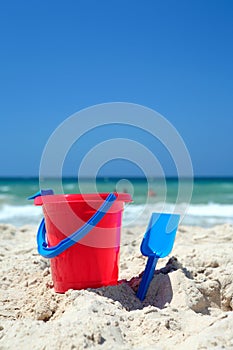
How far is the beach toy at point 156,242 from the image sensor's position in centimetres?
239

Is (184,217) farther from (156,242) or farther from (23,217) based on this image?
(156,242)

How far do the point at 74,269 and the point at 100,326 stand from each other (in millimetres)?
649

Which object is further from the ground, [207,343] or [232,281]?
[207,343]

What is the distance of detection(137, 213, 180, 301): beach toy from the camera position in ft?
7.84

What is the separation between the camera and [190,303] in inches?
86.5

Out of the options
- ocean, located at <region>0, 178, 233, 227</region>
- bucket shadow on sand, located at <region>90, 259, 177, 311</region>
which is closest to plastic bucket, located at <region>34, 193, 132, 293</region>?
bucket shadow on sand, located at <region>90, 259, 177, 311</region>

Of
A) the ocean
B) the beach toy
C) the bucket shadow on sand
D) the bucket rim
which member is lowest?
the ocean

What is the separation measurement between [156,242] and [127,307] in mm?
414

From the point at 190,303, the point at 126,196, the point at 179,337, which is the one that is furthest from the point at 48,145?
the point at 179,337

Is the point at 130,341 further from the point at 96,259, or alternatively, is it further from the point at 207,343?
the point at 96,259

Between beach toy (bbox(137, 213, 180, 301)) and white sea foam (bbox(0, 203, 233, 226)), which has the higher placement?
beach toy (bbox(137, 213, 180, 301))

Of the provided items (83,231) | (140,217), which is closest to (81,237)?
(83,231)

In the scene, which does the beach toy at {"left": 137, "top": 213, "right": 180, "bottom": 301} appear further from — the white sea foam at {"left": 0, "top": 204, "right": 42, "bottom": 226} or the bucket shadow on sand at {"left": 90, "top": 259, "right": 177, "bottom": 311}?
the white sea foam at {"left": 0, "top": 204, "right": 42, "bottom": 226}

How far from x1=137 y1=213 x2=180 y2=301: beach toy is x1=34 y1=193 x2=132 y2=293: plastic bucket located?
0.19 m
